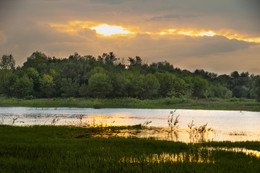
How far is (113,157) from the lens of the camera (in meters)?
18.8

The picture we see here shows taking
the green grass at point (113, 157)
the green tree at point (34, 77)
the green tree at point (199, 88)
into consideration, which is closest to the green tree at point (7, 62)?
the green tree at point (34, 77)

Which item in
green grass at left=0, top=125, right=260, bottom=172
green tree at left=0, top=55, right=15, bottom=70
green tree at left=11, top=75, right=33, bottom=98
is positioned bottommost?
green grass at left=0, top=125, right=260, bottom=172

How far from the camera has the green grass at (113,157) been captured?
16031 millimetres

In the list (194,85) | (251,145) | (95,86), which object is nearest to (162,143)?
(251,145)

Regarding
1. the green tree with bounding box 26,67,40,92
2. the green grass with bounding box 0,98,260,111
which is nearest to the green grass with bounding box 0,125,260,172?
the green grass with bounding box 0,98,260,111

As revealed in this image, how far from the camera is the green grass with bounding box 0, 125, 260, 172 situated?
1603 cm

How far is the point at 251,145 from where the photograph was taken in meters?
25.8

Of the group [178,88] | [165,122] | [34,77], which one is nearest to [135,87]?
[178,88]

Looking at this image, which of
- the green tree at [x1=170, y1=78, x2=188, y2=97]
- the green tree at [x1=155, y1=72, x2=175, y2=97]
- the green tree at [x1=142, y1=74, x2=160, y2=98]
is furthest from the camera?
the green tree at [x1=170, y1=78, x2=188, y2=97]

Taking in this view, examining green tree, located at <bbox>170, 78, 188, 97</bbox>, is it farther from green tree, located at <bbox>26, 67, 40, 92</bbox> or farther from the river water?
the river water

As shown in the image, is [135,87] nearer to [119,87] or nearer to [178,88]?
[119,87]

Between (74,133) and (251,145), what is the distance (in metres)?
16.3

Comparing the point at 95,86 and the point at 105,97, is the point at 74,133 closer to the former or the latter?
the point at 95,86

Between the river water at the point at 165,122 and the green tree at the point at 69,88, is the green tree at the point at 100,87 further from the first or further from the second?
the river water at the point at 165,122
